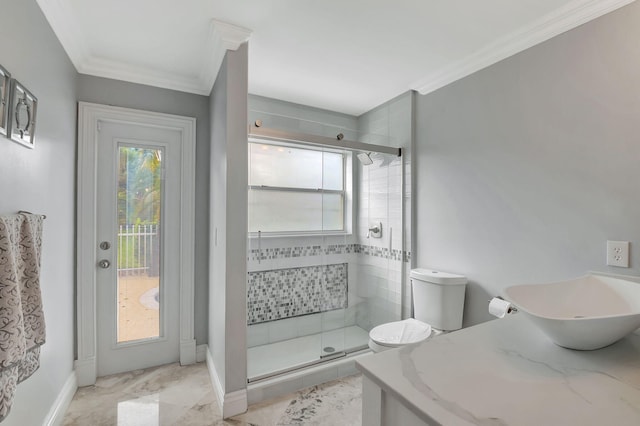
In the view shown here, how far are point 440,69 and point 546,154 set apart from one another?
104cm

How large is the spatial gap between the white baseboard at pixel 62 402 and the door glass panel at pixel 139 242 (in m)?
0.38

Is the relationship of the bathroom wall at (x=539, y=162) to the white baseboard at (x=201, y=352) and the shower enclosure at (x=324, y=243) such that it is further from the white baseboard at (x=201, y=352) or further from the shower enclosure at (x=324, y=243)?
the white baseboard at (x=201, y=352)

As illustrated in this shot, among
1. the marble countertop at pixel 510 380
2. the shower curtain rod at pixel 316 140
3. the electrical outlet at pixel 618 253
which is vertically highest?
the shower curtain rod at pixel 316 140

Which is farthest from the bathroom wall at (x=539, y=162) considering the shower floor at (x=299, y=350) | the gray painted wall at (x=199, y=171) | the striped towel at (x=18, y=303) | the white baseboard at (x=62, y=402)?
the white baseboard at (x=62, y=402)

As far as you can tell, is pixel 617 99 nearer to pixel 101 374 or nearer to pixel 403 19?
pixel 403 19

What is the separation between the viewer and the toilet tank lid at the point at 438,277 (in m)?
2.20

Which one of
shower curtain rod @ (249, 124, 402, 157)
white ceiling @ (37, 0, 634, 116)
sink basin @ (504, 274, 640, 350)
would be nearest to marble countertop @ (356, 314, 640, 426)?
sink basin @ (504, 274, 640, 350)

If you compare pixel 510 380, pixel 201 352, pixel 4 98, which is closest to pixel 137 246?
pixel 201 352

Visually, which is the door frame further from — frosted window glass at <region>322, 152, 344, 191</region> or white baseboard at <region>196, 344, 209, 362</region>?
frosted window glass at <region>322, 152, 344, 191</region>

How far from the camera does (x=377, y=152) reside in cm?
278

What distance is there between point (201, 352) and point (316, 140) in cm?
204

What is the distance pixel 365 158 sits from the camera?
2.83m

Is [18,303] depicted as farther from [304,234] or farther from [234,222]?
[304,234]

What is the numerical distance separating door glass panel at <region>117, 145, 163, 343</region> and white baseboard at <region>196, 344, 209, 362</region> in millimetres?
357
